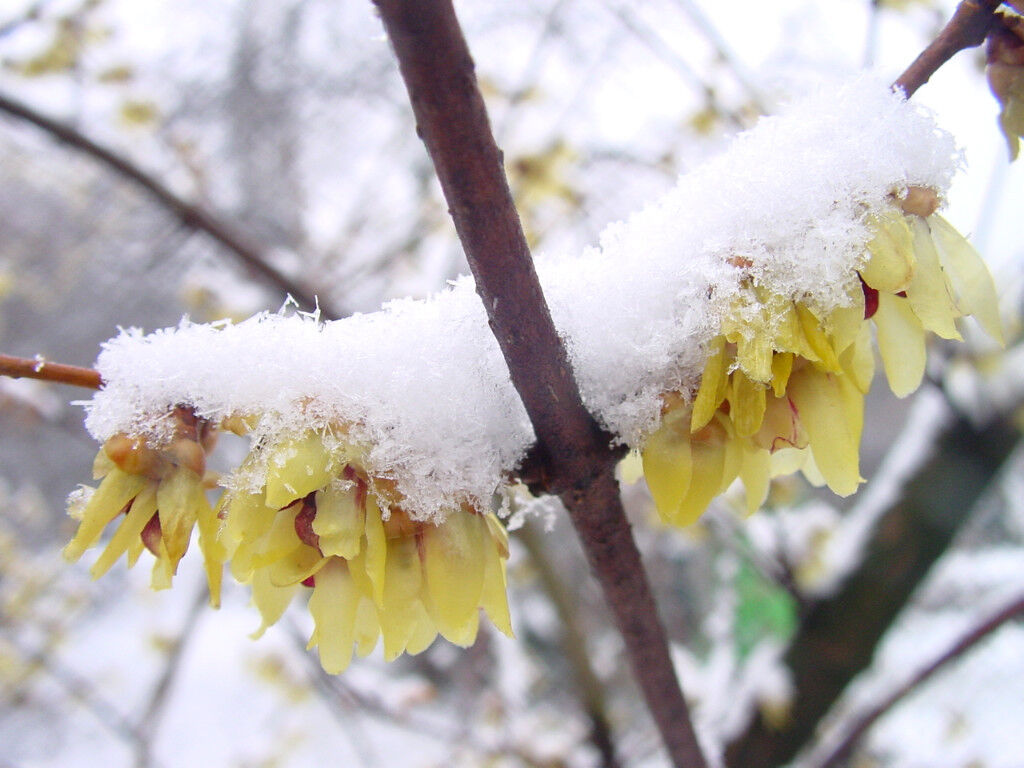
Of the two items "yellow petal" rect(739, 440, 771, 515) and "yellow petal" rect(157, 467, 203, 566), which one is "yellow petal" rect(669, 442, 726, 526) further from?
"yellow petal" rect(157, 467, 203, 566)

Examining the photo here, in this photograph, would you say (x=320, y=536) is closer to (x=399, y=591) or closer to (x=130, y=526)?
(x=399, y=591)

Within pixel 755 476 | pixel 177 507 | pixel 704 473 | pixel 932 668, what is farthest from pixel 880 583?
pixel 177 507

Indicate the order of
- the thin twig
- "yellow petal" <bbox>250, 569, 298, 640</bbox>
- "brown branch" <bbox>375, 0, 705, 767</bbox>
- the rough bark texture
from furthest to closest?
the rough bark texture
the thin twig
"yellow petal" <bbox>250, 569, 298, 640</bbox>
"brown branch" <bbox>375, 0, 705, 767</bbox>

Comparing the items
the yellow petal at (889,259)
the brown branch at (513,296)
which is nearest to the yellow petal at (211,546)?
the brown branch at (513,296)

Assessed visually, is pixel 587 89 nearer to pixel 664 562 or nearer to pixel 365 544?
pixel 365 544

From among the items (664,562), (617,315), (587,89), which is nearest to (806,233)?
(617,315)

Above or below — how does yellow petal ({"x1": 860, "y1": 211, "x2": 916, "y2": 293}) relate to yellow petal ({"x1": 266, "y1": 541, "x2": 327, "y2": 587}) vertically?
above

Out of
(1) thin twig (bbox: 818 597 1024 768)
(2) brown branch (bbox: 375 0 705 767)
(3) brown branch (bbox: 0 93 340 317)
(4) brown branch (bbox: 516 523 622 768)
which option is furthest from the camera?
(4) brown branch (bbox: 516 523 622 768)

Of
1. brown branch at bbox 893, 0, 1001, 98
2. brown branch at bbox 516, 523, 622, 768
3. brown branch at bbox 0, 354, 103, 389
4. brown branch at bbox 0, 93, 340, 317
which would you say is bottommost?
brown branch at bbox 516, 523, 622, 768

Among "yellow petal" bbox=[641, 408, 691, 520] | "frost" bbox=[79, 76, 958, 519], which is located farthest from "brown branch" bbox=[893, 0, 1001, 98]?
"yellow petal" bbox=[641, 408, 691, 520]
